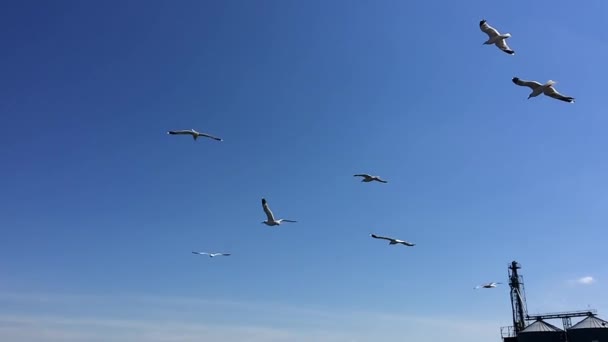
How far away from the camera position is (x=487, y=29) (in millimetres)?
33344

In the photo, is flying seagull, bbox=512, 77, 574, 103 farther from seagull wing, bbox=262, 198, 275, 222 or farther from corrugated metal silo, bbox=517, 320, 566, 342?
corrugated metal silo, bbox=517, 320, 566, 342

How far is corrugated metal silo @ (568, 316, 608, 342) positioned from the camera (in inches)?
3334

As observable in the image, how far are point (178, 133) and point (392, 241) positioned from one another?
2030cm

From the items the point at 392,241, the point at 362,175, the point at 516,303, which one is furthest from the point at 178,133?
the point at 516,303

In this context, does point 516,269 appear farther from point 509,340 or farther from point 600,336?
point 600,336

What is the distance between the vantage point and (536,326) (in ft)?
310

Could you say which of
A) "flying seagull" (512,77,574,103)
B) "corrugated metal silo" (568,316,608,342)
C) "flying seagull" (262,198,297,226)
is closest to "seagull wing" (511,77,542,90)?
"flying seagull" (512,77,574,103)

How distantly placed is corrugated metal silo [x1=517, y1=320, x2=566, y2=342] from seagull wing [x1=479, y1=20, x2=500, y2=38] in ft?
246

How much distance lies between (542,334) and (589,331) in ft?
25.6

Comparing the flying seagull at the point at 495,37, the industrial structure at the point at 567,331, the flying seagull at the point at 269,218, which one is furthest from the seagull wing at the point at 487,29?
the industrial structure at the point at 567,331

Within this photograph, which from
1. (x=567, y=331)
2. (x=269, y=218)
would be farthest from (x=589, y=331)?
(x=269, y=218)

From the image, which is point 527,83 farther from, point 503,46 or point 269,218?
point 269,218

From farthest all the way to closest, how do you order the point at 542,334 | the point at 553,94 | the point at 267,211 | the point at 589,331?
1. the point at 542,334
2. the point at 589,331
3. the point at 267,211
4. the point at 553,94

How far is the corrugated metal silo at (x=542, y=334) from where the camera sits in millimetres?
90000
